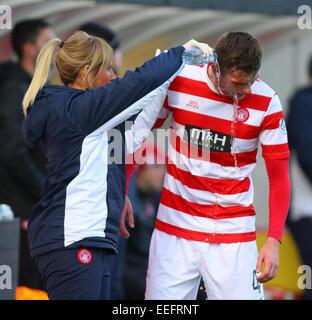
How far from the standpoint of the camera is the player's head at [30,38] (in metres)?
5.48

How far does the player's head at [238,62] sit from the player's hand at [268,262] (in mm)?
678

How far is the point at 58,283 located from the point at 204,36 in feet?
16.4

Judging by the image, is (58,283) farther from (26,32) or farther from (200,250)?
(26,32)

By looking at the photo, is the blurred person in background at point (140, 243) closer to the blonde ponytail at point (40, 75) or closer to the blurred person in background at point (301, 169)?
the blurred person in background at point (301, 169)

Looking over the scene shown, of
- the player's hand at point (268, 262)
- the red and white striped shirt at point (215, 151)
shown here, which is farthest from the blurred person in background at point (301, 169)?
the player's hand at point (268, 262)

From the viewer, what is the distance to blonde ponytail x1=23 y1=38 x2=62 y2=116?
3260 millimetres

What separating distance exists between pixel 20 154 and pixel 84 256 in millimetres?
2093

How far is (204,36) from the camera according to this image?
305 inches

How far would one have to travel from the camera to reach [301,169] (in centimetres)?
559

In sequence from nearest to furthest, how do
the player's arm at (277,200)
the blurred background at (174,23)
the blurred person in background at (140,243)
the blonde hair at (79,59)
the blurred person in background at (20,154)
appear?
the blonde hair at (79,59)
the player's arm at (277,200)
the blurred person in background at (20,154)
the blurred background at (174,23)
the blurred person in background at (140,243)

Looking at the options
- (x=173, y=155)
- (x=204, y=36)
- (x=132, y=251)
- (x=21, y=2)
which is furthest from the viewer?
(x=204, y=36)

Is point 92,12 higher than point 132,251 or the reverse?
higher

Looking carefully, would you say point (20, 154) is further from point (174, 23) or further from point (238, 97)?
point (174, 23)
